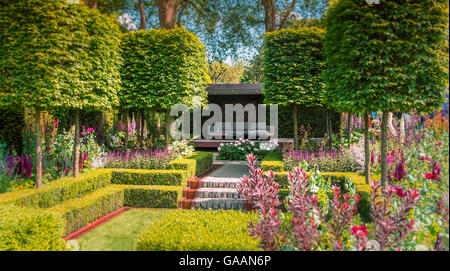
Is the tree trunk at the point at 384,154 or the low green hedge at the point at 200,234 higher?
the tree trunk at the point at 384,154

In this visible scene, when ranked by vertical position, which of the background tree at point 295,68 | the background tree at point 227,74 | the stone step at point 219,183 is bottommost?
the stone step at point 219,183

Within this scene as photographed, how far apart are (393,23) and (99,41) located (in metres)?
5.72

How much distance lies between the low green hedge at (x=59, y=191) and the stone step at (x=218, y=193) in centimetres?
231

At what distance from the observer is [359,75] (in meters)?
4.62

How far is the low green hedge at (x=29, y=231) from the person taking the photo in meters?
3.35

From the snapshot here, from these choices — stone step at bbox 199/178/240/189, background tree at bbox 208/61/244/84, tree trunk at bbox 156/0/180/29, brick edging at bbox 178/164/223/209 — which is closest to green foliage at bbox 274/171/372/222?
stone step at bbox 199/178/240/189

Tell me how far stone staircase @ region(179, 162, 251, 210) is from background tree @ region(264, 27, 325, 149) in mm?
2707

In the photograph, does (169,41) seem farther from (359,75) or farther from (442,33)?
(442,33)

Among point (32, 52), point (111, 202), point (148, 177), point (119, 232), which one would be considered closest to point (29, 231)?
point (119, 232)

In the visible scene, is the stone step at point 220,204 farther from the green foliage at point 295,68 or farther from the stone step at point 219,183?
the green foliage at point 295,68

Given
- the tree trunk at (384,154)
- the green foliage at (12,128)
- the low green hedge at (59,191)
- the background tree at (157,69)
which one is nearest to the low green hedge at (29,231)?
the low green hedge at (59,191)

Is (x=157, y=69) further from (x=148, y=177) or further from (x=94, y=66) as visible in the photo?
(x=148, y=177)

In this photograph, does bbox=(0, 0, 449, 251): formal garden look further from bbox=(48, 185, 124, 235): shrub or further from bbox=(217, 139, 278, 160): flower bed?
bbox=(217, 139, 278, 160): flower bed
